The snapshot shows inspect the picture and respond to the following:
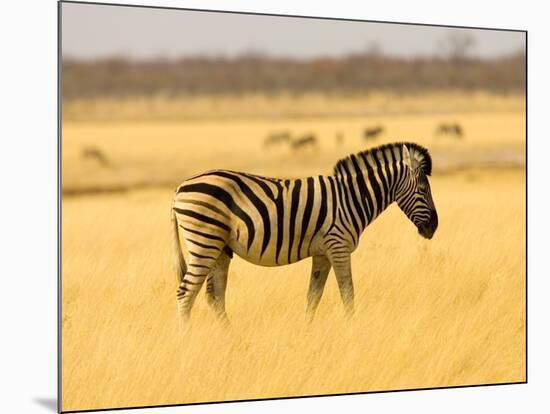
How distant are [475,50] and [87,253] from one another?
345 centimetres

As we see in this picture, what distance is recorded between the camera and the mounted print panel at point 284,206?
8.04 meters

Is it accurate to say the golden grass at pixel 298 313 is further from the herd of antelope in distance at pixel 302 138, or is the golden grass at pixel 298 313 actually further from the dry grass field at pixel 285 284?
the herd of antelope in distance at pixel 302 138

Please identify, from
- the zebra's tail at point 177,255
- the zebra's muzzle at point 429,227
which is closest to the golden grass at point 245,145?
the zebra's tail at point 177,255

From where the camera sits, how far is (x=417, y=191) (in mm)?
8883

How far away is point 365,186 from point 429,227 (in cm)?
63

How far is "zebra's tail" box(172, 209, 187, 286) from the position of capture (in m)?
8.23

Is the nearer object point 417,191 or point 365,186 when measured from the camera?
point 365,186

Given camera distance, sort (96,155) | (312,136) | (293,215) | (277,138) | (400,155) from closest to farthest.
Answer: (96,155) → (293,215) → (277,138) → (312,136) → (400,155)

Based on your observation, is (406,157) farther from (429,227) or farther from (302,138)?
(302,138)

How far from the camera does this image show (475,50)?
361 inches

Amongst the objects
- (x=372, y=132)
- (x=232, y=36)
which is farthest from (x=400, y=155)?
(x=232, y=36)

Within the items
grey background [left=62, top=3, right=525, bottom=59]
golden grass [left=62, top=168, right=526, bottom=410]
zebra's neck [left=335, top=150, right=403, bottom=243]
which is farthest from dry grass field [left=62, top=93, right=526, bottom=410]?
grey background [left=62, top=3, right=525, bottom=59]

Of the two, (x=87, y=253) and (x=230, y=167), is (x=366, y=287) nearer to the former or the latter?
(x=230, y=167)

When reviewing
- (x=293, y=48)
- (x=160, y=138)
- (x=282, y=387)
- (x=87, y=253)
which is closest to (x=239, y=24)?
(x=293, y=48)
